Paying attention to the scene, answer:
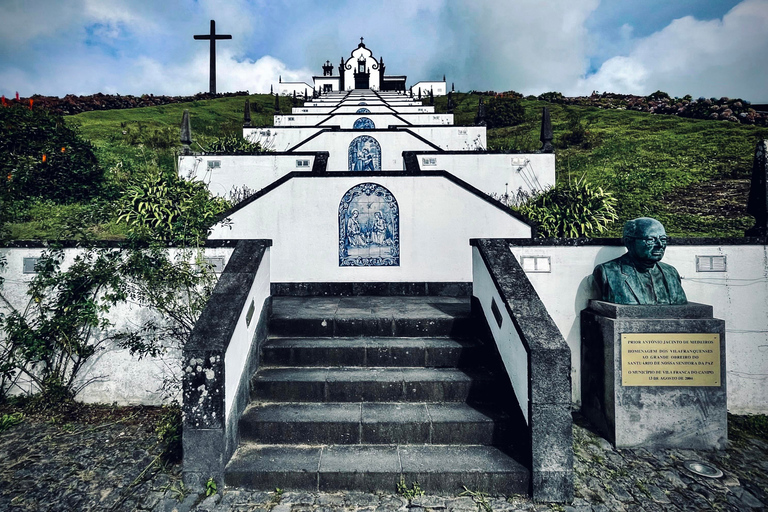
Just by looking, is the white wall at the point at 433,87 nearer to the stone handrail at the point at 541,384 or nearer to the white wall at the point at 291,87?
the white wall at the point at 291,87

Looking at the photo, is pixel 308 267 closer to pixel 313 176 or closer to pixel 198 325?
pixel 313 176

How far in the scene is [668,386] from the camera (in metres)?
3.94

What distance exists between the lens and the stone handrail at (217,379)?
3199 mm

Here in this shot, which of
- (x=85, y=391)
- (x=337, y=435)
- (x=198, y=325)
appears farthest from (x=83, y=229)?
(x=337, y=435)

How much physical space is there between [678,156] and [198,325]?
63.3 ft

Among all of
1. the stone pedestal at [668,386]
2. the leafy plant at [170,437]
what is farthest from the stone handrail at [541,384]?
the leafy plant at [170,437]

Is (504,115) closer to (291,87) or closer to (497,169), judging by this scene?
(497,169)

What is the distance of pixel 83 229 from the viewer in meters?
5.04

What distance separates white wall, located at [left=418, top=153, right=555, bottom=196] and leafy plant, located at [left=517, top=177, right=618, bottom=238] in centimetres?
290

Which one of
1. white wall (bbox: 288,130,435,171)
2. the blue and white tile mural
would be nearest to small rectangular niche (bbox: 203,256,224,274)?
the blue and white tile mural

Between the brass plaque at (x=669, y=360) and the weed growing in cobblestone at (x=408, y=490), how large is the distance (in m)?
2.42

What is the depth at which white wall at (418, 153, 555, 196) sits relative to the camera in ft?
36.5

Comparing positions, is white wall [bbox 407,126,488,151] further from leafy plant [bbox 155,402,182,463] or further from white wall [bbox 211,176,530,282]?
leafy plant [bbox 155,402,182,463]

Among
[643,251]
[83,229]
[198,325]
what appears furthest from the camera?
[83,229]
